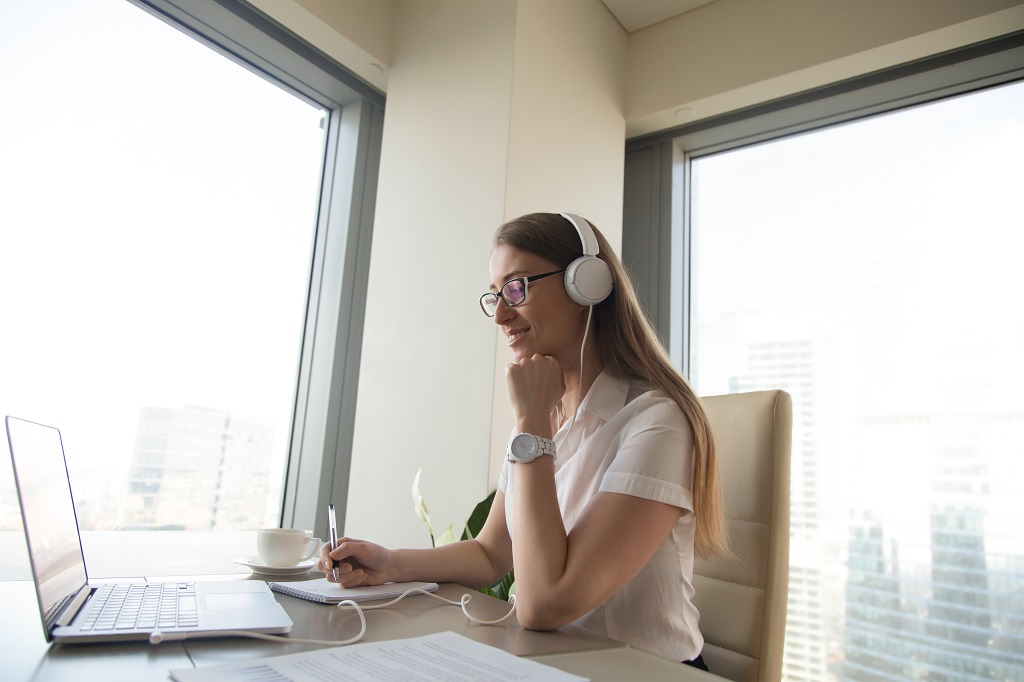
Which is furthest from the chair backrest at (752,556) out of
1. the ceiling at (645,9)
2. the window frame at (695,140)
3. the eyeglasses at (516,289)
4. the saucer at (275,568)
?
the ceiling at (645,9)

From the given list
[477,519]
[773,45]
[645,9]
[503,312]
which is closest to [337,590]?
[503,312]

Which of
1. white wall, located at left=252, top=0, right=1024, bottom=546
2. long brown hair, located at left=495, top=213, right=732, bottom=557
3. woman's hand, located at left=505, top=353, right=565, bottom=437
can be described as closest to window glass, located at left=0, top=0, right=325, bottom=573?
white wall, located at left=252, top=0, right=1024, bottom=546

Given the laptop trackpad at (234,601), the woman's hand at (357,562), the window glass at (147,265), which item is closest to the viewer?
the laptop trackpad at (234,601)

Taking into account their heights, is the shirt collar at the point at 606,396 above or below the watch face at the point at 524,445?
above

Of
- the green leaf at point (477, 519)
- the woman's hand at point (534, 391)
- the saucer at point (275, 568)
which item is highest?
the woman's hand at point (534, 391)

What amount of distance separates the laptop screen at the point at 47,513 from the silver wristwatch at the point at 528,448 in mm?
581

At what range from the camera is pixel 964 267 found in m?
2.01

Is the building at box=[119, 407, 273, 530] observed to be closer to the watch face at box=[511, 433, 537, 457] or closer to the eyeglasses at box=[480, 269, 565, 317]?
the eyeglasses at box=[480, 269, 565, 317]

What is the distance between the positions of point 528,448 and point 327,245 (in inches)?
61.1

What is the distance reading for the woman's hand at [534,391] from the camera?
1.10m

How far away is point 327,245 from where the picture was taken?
2348 mm

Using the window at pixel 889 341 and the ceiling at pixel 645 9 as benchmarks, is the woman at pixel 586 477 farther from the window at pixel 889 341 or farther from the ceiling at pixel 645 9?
the ceiling at pixel 645 9

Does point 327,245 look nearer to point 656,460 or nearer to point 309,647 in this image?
point 656,460

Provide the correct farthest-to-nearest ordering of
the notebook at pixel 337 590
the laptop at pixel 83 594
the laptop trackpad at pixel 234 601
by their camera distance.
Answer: the notebook at pixel 337 590 → the laptop trackpad at pixel 234 601 → the laptop at pixel 83 594
